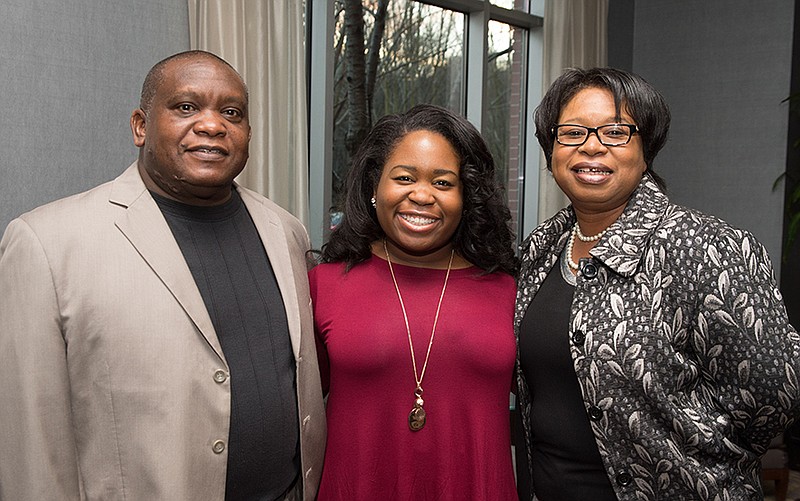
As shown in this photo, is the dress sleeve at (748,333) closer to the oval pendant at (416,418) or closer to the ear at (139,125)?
the oval pendant at (416,418)

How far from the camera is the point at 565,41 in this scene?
5449mm

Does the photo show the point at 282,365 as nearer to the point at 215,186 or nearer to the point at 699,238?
the point at 215,186

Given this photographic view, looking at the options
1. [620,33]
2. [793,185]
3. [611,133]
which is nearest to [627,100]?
[611,133]

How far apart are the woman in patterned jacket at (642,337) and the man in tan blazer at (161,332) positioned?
A: 62cm

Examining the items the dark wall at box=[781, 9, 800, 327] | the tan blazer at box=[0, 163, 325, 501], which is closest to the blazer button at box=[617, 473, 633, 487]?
the tan blazer at box=[0, 163, 325, 501]

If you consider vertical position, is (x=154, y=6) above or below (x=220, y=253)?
above

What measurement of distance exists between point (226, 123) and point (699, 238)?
1061mm

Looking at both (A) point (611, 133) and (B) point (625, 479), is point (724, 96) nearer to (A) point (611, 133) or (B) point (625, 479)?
(A) point (611, 133)

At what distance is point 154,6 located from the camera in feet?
11.2

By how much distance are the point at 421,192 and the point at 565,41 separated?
3900 millimetres

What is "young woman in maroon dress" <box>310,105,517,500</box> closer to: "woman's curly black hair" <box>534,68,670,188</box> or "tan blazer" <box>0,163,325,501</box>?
"woman's curly black hair" <box>534,68,670,188</box>

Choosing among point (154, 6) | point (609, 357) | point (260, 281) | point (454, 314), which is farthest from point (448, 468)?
point (154, 6)

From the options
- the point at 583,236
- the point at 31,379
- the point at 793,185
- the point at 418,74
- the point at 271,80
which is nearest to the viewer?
the point at 31,379

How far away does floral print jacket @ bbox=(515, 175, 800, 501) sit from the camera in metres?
1.65
